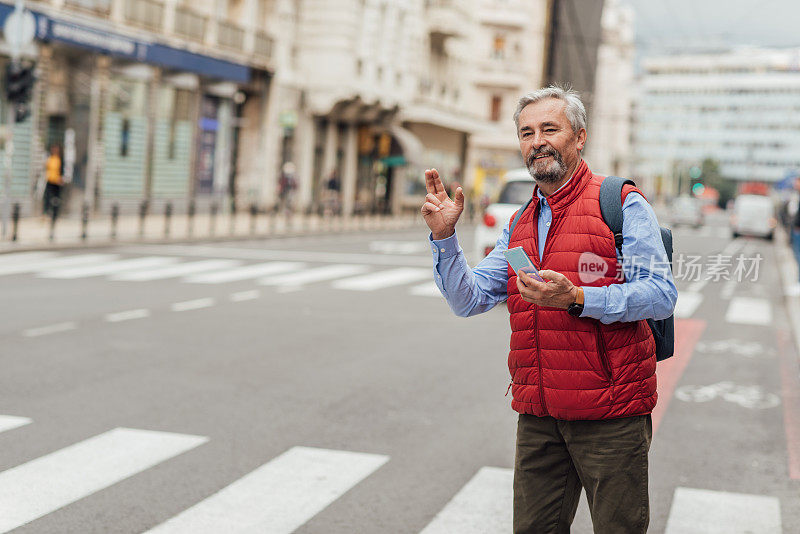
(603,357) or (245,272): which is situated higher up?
(603,357)

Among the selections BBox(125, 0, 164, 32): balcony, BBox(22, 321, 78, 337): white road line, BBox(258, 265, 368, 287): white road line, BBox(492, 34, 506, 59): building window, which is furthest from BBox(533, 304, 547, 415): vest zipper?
BBox(492, 34, 506, 59): building window

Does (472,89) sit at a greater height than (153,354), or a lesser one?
greater

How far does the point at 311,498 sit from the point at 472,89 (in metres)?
61.8

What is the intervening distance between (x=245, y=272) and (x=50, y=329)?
7.43 meters

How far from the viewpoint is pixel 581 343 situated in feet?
11.2

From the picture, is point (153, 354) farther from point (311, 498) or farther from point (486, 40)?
point (486, 40)

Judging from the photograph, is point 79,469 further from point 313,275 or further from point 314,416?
point 313,275

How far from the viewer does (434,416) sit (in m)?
7.92

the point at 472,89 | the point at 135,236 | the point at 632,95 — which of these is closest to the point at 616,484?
the point at 135,236

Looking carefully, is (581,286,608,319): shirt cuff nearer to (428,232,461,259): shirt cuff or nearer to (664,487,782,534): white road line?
(428,232,461,259): shirt cuff

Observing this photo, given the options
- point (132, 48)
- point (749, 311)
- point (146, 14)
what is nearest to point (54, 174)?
point (132, 48)

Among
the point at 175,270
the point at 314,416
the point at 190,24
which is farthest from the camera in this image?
the point at 190,24

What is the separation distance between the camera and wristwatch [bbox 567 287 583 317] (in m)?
3.29

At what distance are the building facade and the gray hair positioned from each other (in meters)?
163
